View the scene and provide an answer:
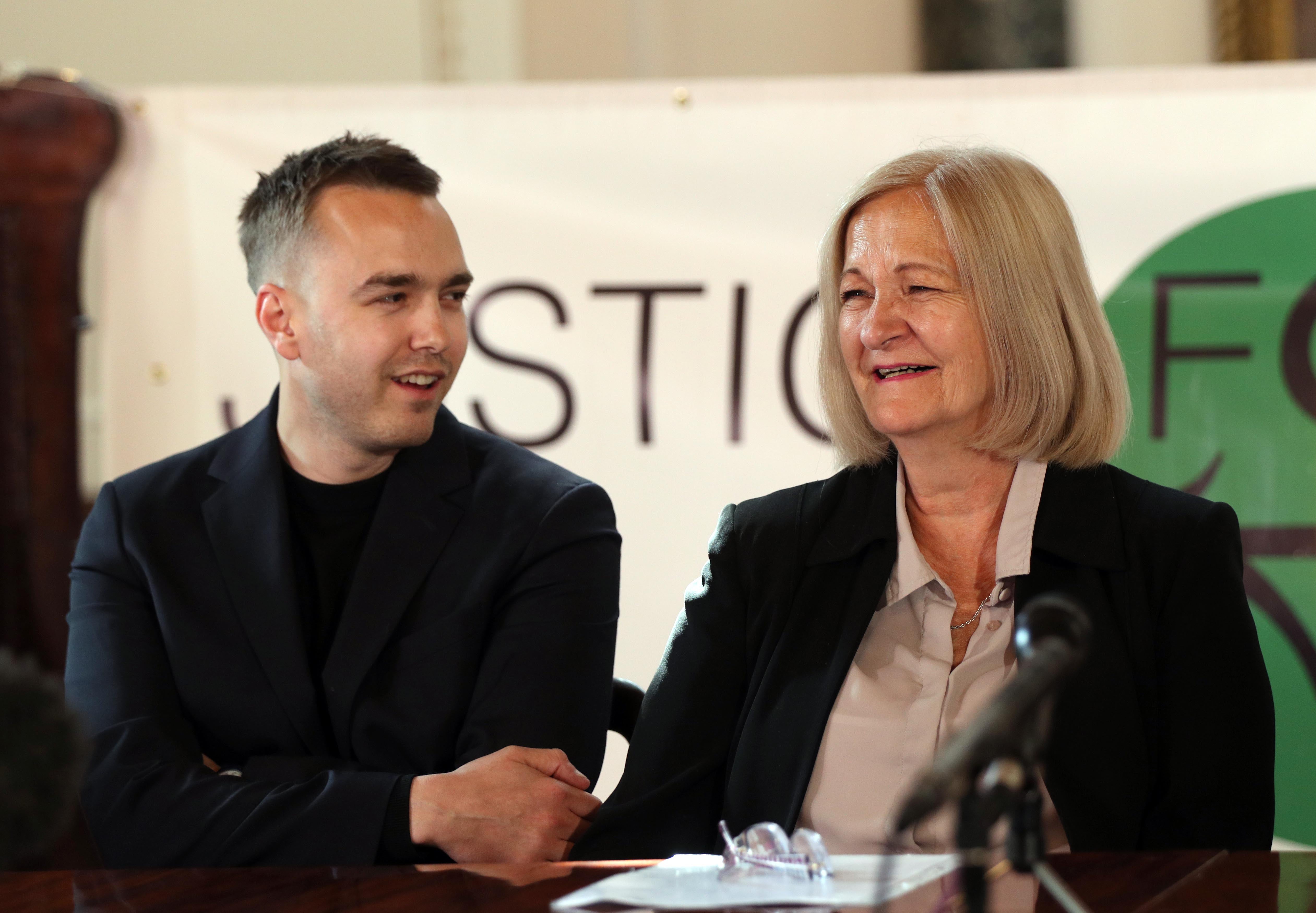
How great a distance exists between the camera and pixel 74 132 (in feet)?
9.49

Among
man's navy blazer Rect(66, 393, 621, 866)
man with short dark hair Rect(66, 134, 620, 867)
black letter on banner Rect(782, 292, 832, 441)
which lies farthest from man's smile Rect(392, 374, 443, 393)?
black letter on banner Rect(782, 292, 832, 441)

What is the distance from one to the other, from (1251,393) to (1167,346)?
0.62ft

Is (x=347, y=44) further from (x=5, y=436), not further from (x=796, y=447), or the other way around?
(x=796, y=447)

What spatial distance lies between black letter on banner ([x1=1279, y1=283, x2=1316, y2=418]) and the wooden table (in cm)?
165

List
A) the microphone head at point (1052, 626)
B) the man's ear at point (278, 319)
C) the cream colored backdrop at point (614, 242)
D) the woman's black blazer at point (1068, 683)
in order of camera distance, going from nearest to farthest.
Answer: the microphone head at point (1052, 626) < the woman's black blazer at point (1068, 683) < the man's ear at point (278, 319) < the cream colored backdrop at point (614, 242)

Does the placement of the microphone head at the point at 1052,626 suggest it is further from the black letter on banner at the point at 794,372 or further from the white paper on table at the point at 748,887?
the black letter on banner at the point at 794,372

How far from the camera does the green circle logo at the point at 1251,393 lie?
2729 mm

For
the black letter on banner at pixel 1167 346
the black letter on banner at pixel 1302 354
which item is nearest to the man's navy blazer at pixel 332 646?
the black letter on banner at pixel 1167 346

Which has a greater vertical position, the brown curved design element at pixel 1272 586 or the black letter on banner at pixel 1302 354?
the black letter on banner at pixel 1302 354

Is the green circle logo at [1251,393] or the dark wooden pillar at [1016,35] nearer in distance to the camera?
the green circle logo at [1251,393]

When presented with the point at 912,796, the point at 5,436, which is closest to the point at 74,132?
the point at 5,436

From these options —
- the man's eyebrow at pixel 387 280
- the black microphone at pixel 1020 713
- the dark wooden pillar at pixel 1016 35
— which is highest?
the dark wooden pillar at pixel 1016 35

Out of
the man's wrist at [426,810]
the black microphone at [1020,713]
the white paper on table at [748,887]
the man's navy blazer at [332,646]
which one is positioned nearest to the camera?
the black microphone at [1020,713]

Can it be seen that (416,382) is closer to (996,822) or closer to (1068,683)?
(1068,683)
